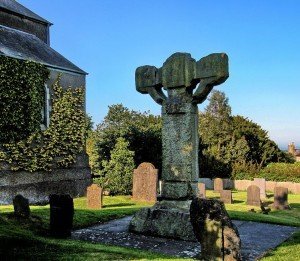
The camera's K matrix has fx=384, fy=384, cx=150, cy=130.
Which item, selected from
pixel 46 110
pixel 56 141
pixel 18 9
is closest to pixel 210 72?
pixel 56 141

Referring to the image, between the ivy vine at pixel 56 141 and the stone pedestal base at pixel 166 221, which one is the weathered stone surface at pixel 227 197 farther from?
the stone pedestal base at pixel 166 221

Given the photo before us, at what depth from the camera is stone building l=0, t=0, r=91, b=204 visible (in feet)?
63.8

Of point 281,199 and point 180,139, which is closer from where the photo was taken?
point 180,139

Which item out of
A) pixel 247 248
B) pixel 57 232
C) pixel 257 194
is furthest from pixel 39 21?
pixel 247 248

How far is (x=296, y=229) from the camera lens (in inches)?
423

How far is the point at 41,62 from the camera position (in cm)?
2130

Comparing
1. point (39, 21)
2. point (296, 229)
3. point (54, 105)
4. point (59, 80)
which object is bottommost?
point (296, 229)

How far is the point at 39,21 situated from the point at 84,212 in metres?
18.4

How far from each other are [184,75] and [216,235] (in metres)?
3.88

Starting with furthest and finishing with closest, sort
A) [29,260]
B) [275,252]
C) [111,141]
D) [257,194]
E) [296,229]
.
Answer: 1. [111,141]
2. [257,194]
3. [296,229]
4. [275,252]
5. [29,260]

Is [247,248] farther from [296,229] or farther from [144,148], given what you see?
[144,148]

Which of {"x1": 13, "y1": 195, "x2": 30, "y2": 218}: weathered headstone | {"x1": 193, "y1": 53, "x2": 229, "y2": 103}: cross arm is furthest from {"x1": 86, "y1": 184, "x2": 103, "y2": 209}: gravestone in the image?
{"x1": 193, "y1": 53, "x2": 229, "y2": 103}: cross arm

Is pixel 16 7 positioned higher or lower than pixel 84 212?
higher

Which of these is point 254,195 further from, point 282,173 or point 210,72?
point 282,173
